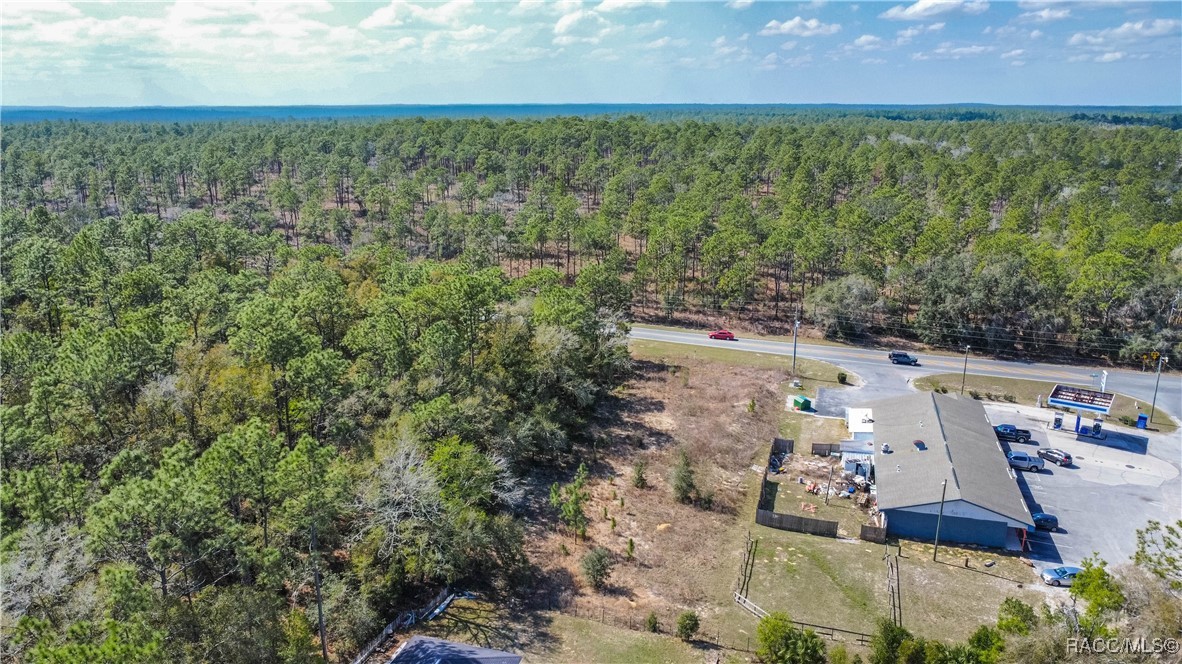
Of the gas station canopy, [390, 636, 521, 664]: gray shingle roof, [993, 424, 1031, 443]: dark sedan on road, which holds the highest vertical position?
the gas station canopy

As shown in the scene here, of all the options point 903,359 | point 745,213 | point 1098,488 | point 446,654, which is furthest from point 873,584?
point 745,213

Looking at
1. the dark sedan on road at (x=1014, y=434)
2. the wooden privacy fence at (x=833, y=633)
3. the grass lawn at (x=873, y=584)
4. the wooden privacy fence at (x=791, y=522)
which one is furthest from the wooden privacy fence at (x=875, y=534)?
the dark sedan on road at (x=1014, y=434)

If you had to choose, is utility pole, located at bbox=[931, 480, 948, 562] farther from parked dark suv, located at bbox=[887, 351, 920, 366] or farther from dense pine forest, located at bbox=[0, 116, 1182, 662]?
parked dark suv, located at bbox=[887, 351, 920, 366]

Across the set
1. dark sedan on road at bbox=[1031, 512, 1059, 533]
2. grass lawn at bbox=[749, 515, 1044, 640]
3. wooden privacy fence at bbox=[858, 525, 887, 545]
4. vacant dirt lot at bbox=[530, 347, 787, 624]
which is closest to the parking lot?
dark sedan on road at bbox=[1031, 512, 1059, 533]

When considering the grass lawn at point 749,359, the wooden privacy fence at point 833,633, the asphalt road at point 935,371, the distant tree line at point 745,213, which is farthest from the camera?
the distant tree line at point 745,213

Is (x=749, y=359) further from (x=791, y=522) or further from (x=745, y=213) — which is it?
(x=791, y=522)

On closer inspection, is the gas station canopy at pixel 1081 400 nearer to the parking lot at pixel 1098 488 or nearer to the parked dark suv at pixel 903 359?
the parking lot at pixel 1098 488
